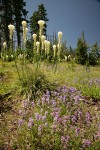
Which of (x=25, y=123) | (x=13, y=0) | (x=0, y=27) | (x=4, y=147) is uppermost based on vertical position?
(x=13, y=0)

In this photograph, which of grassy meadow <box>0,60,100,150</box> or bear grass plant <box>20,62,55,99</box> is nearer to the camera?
grassy meadow <box>0,60,100,150</box>

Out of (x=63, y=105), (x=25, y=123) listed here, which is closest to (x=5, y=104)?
(x=63, y=105)

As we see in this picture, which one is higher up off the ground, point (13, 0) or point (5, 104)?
point (13, 0)

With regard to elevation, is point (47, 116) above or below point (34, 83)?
below

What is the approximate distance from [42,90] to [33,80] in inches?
17.1

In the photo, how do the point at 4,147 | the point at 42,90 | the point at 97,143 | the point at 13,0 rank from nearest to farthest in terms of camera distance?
the point at 97,143
the point at 4,147
the point at 42,90
the point at 13,0

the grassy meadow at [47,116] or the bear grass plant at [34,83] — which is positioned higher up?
the bear grass plant at [34,83]

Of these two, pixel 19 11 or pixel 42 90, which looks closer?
pixel 42 90

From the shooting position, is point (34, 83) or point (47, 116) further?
point (34, 83)

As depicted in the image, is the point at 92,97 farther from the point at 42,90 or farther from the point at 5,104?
the point at 5,104

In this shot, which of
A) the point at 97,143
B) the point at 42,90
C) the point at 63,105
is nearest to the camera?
the point at 97,143

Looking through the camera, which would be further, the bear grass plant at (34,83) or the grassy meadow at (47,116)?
the bear grass plant at (34,83)

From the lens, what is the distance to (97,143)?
16.2 feet

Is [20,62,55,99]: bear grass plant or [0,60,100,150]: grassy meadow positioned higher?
[20,62,55,99]: bear grass plant
